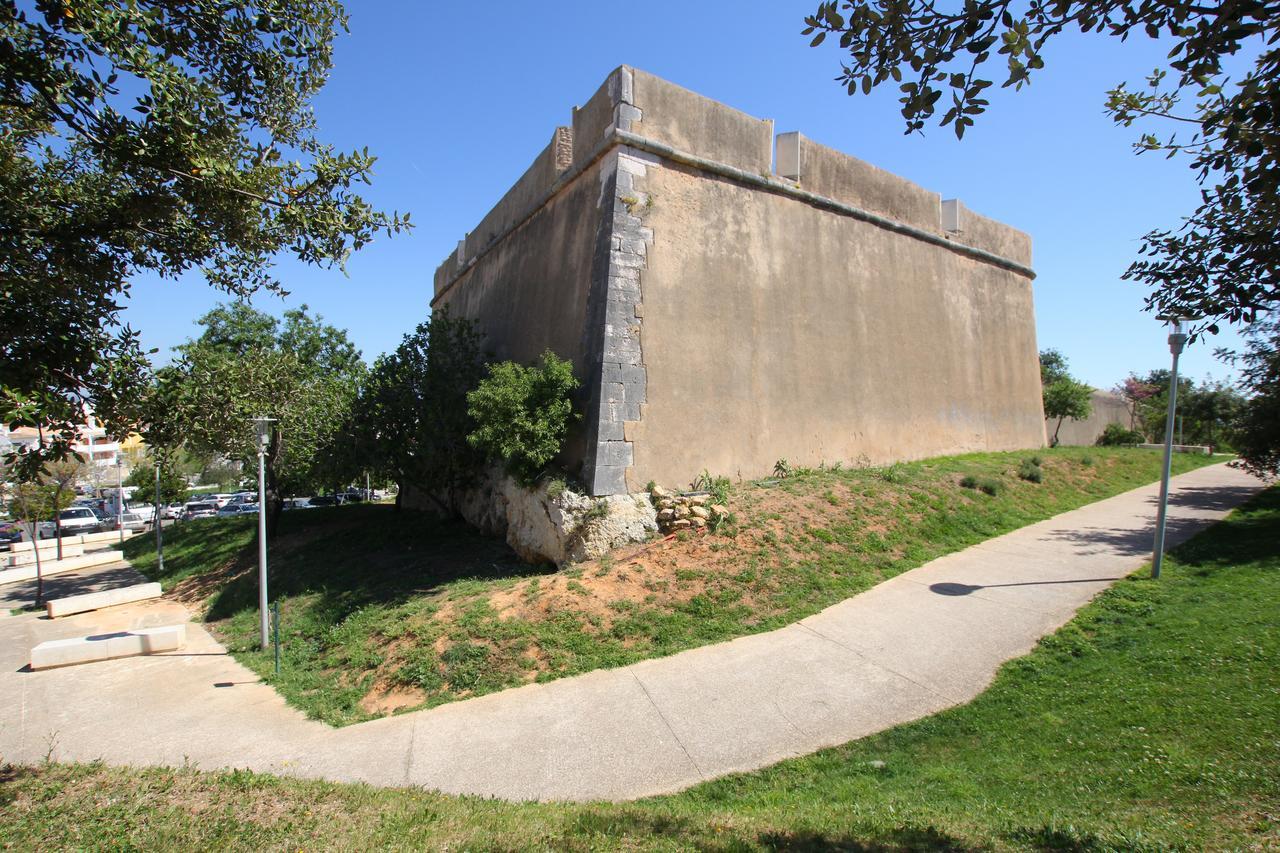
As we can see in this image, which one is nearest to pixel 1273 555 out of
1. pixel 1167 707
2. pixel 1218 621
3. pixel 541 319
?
pixel 1218 621

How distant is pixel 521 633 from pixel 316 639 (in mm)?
3764

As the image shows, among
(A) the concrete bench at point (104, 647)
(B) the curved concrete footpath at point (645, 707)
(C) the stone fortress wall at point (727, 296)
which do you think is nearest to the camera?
(B) the curved concrete footpath at point (645, 707)

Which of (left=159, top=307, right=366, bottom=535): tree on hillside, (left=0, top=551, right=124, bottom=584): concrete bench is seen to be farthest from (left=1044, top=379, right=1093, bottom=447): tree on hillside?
(left=0, top=551, right=124, bottom=584): concrete bench

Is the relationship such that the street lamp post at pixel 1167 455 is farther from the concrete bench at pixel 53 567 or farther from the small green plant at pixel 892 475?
the concrete bench at pixel 53 567

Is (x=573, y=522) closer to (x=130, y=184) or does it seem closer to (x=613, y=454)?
(x=613, y=454)

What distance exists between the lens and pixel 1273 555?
7332mm

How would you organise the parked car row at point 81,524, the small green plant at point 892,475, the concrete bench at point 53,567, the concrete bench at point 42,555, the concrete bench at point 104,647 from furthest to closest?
the parked car row at point 81,524, the concrete bench at point 42,555, the concrete bench at point 53,567, the small green plant at point 892,475, the concrete bench at point 104,647

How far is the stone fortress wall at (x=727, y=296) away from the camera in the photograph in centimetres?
923

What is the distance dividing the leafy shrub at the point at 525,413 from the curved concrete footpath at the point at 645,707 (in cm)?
355

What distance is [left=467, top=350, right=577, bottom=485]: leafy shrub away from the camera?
8.60 meters

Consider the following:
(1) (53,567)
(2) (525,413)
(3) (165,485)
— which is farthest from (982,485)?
(3) (165,485)

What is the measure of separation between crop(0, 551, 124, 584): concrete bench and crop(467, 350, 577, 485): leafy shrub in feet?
48.6

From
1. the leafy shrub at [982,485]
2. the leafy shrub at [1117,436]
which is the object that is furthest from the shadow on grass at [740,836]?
the leafy shrub at [1117,436]

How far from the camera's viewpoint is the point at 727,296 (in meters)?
10.2
